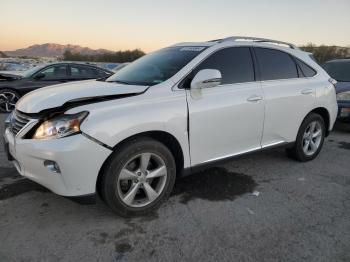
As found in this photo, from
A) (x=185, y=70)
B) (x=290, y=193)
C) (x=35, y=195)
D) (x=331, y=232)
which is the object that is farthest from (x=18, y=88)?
(x=331, y=232)

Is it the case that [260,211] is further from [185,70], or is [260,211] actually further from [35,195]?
[35,195]

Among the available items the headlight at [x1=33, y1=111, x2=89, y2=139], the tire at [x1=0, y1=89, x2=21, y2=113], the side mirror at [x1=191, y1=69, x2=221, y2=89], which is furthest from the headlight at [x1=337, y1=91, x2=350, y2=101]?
the tire at [x1=0, y1=89, x2=21, y2=113]

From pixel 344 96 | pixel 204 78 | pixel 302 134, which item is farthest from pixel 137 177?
pixel 344 96

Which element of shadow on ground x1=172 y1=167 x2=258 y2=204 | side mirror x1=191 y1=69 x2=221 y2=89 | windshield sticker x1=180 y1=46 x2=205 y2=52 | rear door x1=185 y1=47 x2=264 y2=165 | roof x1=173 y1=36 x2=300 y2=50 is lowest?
shadow on ground x1=172 y1=167 x2=258 y2=204

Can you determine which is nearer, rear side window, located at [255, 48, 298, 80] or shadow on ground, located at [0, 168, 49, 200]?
shadow on ground, located at [0, 168, 49, 200]

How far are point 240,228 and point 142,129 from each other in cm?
126

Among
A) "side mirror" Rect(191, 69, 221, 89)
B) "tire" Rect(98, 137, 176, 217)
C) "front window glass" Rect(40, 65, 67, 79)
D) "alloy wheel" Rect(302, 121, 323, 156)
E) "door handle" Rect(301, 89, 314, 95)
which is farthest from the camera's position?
"front window glass" Rect(40, 65, 67, 79)

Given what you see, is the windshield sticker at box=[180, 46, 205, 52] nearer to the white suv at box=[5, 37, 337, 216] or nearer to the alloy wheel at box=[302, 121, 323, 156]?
the white suv at box=[5, 37, 337, 216]

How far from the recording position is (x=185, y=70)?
11.2 feet

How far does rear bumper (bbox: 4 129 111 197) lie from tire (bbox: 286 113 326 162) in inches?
118

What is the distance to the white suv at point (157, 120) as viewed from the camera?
274cm

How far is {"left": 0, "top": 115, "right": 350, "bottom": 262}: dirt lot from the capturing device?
103 inches

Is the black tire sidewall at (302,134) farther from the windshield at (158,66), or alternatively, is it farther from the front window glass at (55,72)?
the front window glass at (55,72)

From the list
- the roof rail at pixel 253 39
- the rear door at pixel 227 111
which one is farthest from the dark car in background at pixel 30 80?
the rear door at pixel 227 111
